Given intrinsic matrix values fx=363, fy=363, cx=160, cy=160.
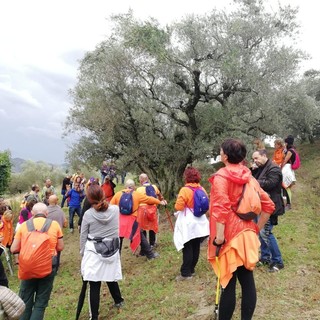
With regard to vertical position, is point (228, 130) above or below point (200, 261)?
above

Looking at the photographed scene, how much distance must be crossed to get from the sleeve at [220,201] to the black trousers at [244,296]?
0.70 meters

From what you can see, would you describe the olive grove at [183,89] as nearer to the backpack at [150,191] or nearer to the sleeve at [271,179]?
the backpack at [150,191]

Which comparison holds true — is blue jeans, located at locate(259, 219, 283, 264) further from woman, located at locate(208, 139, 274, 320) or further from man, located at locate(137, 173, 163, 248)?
man, located at locate(137, 173, 163, 248)

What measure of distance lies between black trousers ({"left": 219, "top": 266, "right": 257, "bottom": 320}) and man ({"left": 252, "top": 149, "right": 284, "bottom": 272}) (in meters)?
2.51

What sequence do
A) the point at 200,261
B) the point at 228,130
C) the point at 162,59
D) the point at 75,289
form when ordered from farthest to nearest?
1. the point at 228,130
2. the point at 162,59
3. the point at 75,289
4. the point at 200,261

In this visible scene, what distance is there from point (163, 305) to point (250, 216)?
3270mm

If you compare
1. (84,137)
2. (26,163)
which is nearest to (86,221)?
(84,137)

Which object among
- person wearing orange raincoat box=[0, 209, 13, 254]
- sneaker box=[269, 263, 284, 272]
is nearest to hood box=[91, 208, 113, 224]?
sneaker box=[269, 263, 284, 272]

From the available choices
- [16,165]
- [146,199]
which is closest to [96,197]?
[146,199]

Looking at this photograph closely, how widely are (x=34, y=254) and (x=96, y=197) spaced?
4.16 ft

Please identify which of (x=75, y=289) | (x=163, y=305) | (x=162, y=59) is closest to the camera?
(x=163, y=305)

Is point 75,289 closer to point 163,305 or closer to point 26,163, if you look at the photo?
point 163,305

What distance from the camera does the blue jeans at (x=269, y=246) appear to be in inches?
274

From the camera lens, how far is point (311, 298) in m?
6.18
